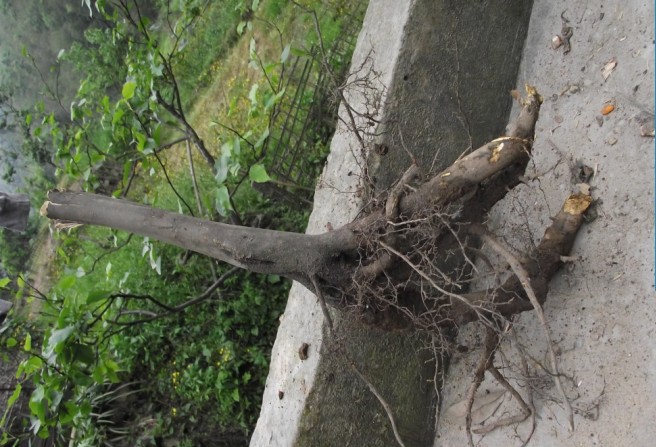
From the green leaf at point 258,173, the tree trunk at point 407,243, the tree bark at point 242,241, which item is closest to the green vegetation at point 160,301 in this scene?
the green leaf at point 258,173

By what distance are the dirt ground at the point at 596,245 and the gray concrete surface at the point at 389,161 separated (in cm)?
22

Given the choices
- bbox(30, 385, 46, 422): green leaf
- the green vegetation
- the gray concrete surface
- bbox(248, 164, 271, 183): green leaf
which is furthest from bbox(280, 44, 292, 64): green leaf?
bbox(30, 385, 46, 422): green leaf

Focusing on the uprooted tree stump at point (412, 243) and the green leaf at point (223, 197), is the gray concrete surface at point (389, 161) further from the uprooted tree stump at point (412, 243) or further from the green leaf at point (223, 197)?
the green leaf at point (223, 197)

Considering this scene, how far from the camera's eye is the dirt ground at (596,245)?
4.99 feet

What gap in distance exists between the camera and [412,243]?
158 cm

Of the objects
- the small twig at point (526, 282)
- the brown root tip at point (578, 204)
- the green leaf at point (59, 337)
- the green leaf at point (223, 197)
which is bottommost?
the green leaf at point (59, 337)

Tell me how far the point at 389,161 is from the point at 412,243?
485mm

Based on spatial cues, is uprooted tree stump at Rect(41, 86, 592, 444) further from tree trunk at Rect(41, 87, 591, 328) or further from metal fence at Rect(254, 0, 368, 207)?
metal fence at Rect(254, 0, 368, 207)

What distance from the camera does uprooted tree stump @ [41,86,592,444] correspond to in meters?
1.49

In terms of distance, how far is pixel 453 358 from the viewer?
2.11 m

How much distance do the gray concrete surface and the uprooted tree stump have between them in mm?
284

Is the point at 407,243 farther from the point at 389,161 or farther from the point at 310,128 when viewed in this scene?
the point at 310,128

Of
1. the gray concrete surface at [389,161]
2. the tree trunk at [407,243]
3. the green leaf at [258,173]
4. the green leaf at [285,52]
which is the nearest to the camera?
the tree trunk at [407,243]

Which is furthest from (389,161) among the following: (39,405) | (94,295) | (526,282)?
(39,405)
